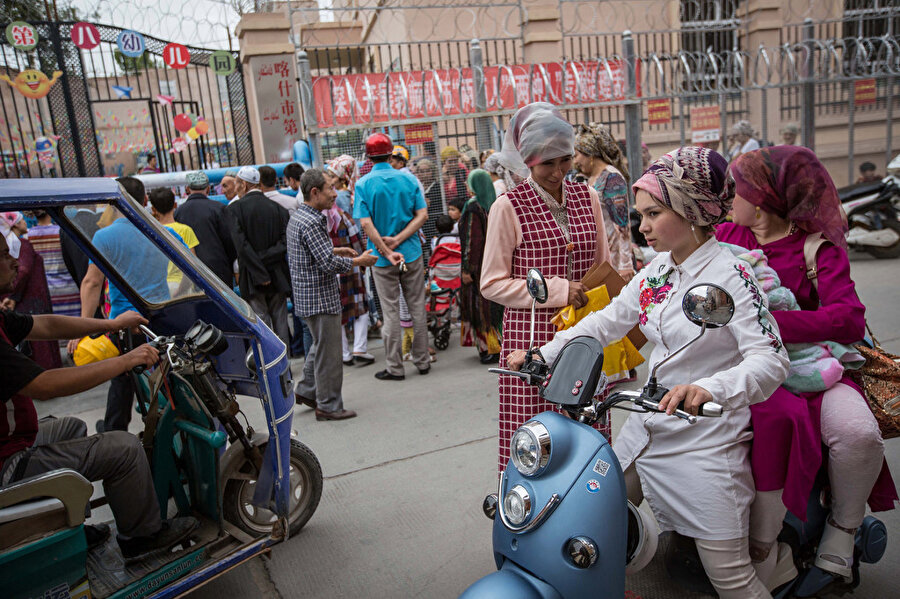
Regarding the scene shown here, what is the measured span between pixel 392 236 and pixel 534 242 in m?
3.15

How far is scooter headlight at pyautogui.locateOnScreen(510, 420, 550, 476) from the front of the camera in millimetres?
1763

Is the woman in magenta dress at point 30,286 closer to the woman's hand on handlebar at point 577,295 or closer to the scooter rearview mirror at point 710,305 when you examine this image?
the woman's hand on handlebar at point 577,295

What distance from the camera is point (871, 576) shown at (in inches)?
106

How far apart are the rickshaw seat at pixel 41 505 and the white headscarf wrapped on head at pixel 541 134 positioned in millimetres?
2072

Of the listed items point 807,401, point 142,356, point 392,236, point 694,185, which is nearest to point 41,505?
point 142,356

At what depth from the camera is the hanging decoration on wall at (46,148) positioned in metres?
8.87

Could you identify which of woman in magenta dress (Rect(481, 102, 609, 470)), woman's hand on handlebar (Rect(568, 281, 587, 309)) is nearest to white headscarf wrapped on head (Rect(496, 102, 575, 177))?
woman in magenta dress (Rect(481, 102, 609, 470))

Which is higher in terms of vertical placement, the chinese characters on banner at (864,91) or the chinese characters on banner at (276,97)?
the chinese characters on banner at (276,97)

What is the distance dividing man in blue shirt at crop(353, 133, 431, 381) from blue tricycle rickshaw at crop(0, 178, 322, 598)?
247cm

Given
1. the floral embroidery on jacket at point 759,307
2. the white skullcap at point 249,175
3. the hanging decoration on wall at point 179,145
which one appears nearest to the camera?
the floral embroidery on jacket at point 759,307

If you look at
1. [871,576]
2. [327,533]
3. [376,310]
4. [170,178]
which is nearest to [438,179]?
[376,310]

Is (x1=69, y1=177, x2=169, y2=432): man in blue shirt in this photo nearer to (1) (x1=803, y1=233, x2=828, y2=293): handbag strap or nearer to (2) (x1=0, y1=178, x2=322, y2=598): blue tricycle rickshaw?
(2) (x1=0, y1=178, x2=322, y2=598): blue tricycle rickshaw

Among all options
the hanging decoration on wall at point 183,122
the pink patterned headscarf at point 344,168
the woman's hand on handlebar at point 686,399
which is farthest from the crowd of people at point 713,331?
the hanging decoration on wall at point 183,122

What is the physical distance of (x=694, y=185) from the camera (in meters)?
2.04
